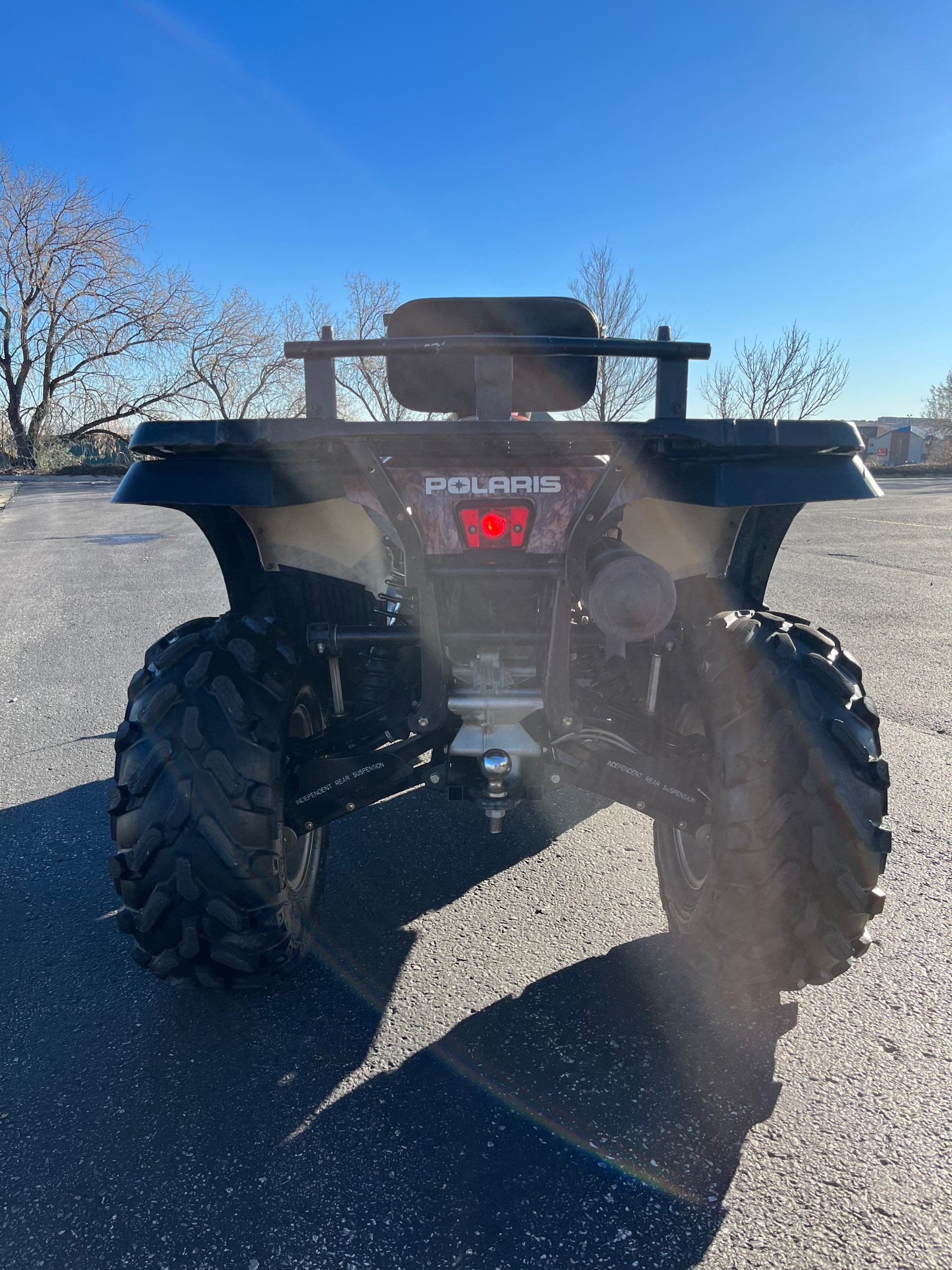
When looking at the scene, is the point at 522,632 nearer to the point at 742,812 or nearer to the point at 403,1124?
the point at 742,812

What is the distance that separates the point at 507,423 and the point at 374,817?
82.5 inches

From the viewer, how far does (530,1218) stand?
1.69 m

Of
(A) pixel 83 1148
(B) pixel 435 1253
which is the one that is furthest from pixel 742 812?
(A) pixel 83 1148

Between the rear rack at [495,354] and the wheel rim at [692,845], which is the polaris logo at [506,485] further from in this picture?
the wheel rim at [692,845]

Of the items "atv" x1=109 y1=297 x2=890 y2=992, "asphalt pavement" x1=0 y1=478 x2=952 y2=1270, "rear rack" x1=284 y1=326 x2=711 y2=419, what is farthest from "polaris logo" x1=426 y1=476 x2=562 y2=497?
"asphalt pavement" x1=0 y1=478 x2=952 y2=1270

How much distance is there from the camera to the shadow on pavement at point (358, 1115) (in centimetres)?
167

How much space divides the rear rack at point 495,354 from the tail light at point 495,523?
9.0 inches

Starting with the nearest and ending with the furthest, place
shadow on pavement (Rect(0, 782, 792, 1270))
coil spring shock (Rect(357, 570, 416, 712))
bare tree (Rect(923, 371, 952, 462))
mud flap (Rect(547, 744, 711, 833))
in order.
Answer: shadow on pavement (Rect(0, 782, 792, 1270)) < mud flap (Rect(547, 744, 711, 833)) < coil spring shock (Rect(357, 570, 416, 712)) < bare tree (Rect(923, 371, 952, 462))

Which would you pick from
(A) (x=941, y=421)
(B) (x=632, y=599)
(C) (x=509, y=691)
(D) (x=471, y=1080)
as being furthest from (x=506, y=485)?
(A) (x=941, y=421)

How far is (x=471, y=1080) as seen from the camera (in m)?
2.08

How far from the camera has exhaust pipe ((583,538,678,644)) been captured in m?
1.91

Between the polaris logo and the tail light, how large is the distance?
0.04 m

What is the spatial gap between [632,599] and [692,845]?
1.09 meters

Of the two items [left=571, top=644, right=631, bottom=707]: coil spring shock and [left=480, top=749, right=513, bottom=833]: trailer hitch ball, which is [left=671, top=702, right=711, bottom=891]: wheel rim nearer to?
[left=571, top=644, right=631, bottom=707]: coil spring shock
